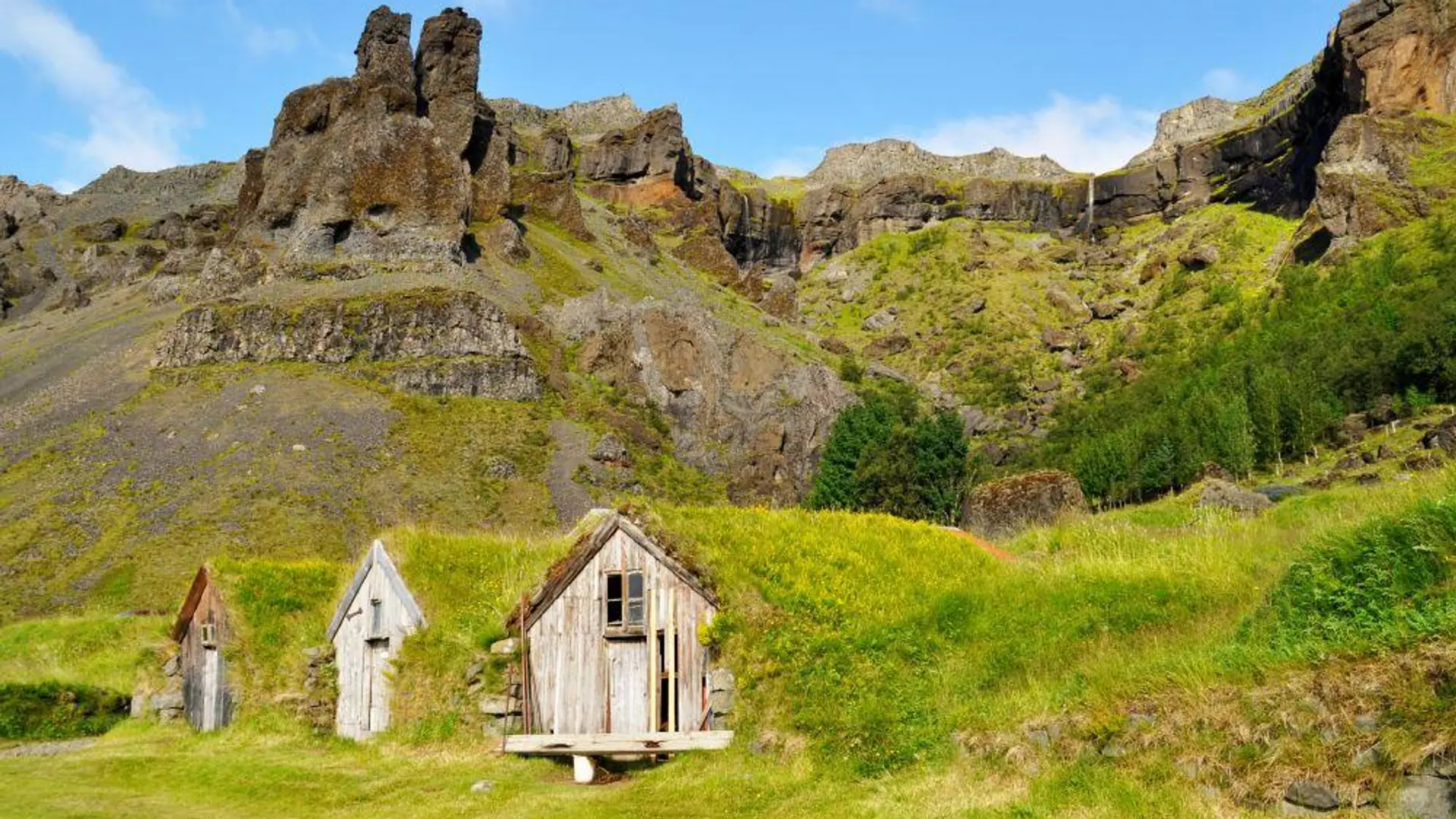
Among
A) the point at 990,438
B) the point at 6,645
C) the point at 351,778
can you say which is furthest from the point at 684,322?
the point at 351,778

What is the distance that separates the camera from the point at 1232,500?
113 feet

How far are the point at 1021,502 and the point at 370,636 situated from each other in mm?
26645

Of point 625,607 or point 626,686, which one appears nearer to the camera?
point 626,686

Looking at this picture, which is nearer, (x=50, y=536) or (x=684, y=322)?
(x=50, y=536)

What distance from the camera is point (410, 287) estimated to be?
93.8 meters

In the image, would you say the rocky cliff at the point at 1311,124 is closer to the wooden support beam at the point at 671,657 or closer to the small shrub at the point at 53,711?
the wooden support beam at the point at 671,657

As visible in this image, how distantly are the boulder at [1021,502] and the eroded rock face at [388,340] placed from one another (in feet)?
165

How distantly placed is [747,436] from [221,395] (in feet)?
140

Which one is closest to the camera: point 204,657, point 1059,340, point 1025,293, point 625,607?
point 625,607

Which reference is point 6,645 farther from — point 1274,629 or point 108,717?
point 1274,629

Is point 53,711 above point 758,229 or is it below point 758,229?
below

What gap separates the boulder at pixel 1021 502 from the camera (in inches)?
1604

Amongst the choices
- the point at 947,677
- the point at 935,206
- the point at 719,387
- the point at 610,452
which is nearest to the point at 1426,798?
the point at 947,677

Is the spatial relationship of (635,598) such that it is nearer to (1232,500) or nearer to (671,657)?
(671,657)
